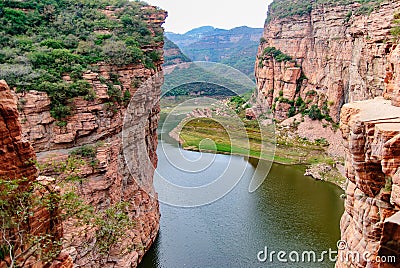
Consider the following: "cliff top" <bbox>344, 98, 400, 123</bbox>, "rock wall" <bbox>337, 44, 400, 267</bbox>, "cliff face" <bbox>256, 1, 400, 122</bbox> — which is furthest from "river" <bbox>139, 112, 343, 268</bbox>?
"cliff face" <bbox>256, 1, 400, 122</bbox>

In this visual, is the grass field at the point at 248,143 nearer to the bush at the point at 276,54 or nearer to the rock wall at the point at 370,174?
the bush at the point at 276,54

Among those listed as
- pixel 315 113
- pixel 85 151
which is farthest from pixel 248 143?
pixel 85 151

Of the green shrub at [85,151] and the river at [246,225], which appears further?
the river at [246,225]

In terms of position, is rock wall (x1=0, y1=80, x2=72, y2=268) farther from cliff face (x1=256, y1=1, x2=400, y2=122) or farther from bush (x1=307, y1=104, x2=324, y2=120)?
bush (x1=307, y1=104, x2=324, y2=120)

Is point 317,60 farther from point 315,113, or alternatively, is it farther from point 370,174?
point 370,174

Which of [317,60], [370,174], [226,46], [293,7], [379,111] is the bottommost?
[370,174]

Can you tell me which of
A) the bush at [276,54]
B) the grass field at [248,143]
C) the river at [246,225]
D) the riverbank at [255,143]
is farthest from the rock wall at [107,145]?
the bush at [276,54]
